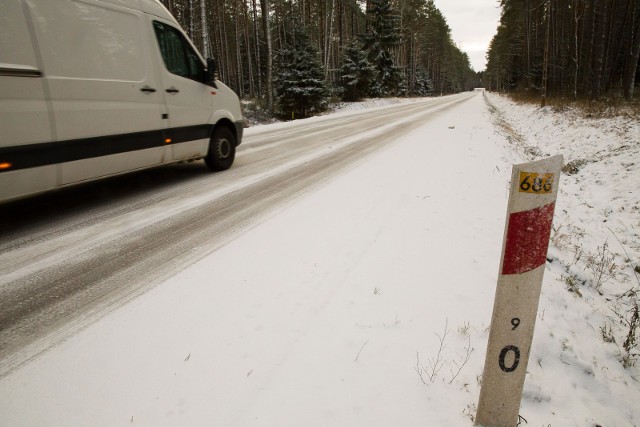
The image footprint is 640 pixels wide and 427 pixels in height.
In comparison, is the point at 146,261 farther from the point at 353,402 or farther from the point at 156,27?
the point at 156,27

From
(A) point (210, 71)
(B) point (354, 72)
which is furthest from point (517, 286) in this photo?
(B) point (354, 72)

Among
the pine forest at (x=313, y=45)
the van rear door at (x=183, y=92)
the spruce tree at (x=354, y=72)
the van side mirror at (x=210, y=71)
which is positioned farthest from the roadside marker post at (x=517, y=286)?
the spruce tree at (x=354, y=72)

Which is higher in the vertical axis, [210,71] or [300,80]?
[300,80]

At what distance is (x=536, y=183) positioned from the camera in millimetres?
1422

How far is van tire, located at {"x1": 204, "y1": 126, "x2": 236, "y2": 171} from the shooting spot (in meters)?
6.38

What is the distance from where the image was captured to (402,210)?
4625mm

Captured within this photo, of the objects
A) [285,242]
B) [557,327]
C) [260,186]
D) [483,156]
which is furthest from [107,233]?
[483,156]

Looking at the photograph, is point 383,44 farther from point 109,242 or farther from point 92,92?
point 109,242

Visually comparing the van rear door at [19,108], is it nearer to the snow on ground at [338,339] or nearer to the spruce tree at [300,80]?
the snow on ground at [338,339]

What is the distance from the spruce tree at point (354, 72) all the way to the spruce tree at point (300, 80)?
1063 cm

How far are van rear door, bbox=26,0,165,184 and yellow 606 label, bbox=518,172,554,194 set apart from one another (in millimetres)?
4400

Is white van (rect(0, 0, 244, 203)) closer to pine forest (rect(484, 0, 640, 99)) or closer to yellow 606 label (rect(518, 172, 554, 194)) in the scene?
yellow 606 label (rect(518, 172, 554, 194))

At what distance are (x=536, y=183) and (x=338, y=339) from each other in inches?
57.0

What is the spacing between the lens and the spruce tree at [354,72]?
3023 centimetres
